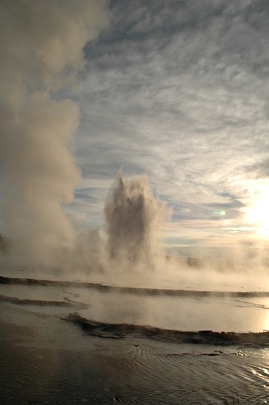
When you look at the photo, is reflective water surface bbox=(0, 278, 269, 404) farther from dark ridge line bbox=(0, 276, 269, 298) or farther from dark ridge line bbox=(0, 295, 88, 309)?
dark ridge line bbox=(0, 276, 269, 298)

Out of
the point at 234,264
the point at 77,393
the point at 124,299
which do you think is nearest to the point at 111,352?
the point at 77,393

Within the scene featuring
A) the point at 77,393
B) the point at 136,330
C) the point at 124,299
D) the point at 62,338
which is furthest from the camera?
the point at 124,299

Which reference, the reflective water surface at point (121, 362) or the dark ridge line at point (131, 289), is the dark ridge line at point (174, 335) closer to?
the reflective water surface at point (121, 362)

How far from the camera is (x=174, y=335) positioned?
910cm

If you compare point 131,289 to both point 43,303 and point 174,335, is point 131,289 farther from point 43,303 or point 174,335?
point 174,335

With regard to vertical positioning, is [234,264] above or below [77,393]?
above

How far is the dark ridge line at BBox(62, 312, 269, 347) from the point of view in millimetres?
8883

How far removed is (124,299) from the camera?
47.0ft

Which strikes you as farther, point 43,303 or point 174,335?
point 43,303

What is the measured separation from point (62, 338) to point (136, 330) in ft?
7.38

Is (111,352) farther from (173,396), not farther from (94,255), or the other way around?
(94,255)

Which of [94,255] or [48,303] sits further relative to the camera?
[94,255]

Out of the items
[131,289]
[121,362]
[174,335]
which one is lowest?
[121,362]

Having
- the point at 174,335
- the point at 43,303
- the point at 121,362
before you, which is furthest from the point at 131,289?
the point at 121,362
